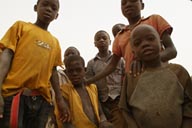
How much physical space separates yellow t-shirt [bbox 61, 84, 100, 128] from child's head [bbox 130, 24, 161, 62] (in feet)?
4.41

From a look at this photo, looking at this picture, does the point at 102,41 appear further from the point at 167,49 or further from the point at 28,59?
the point at 167,49

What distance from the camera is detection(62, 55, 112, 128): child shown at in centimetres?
340

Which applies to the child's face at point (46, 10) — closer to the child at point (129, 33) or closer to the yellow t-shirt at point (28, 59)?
the yellow t-shirt at point (28, 59)

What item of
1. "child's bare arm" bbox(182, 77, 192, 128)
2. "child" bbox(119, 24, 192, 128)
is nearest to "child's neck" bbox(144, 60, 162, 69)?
"child" bbox(119, 24, 192, 128)

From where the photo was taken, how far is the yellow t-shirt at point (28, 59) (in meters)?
2.69

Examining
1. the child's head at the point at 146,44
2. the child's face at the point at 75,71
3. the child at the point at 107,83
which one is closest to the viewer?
the child's head at the point at 146,44

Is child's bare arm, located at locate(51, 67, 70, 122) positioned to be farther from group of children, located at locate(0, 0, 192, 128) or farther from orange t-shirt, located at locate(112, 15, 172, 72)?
orange t-shirt, located at locate(112, 15, 172, 72)

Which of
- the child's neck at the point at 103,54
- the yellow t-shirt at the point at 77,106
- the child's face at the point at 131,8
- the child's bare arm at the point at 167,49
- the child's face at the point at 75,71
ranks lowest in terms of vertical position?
the yellow t-shirt at the point at 77,106

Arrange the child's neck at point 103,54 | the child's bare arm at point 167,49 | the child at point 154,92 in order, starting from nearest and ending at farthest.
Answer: the child at point 154,92 < the child's bare arm at point 167,49 < the child's neck at point 103,54

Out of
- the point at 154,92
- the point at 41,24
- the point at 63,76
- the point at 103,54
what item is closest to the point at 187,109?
the point at 154,92

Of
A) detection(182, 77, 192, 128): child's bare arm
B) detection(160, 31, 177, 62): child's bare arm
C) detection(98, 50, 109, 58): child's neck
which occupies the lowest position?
detection(182, 77, 192, 128): child's bare arm

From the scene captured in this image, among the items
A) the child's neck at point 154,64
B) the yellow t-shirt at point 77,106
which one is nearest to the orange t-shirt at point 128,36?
the child's neck at point 154,64

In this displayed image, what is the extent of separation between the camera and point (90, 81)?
11.7ft

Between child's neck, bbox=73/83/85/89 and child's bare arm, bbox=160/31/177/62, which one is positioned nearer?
child's bare arm, bbox=160/31/177/62
